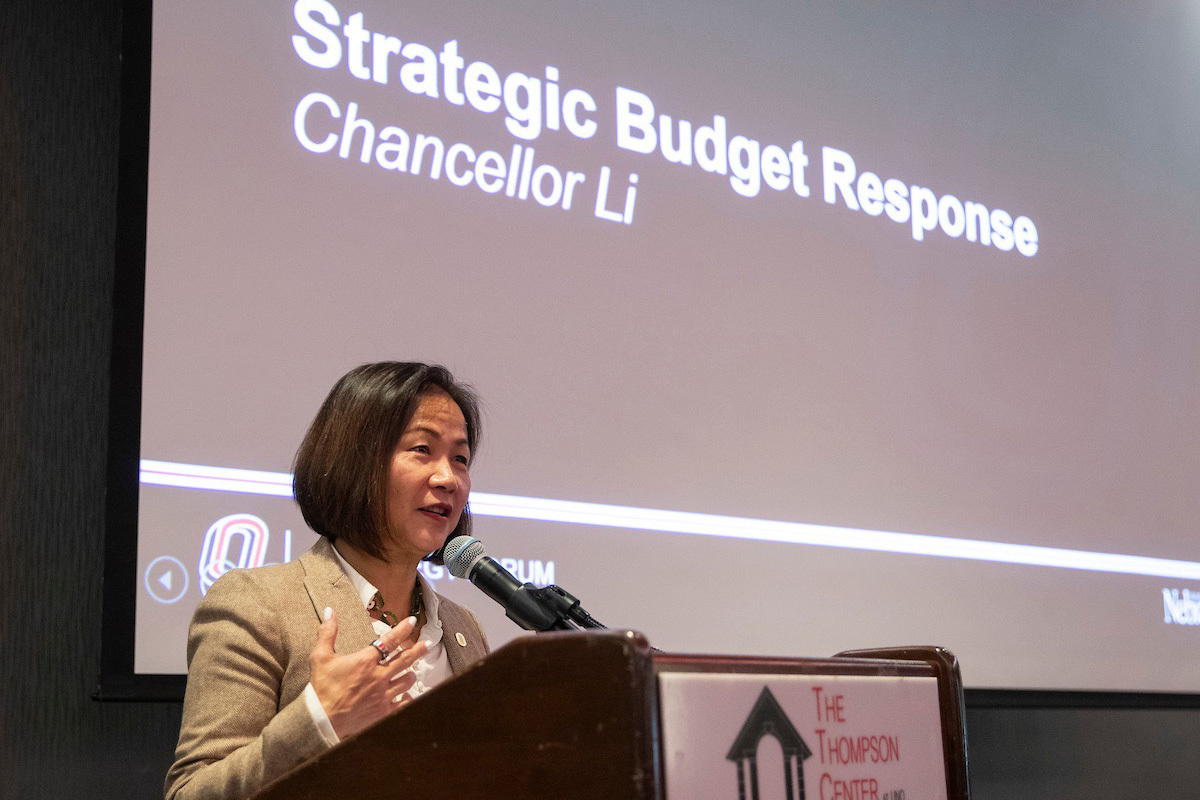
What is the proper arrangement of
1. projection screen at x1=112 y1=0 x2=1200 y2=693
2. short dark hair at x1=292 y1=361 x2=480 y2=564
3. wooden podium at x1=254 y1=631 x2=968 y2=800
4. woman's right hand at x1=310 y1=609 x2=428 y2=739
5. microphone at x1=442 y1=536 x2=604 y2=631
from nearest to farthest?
1. wooden podium at x1=254 y1=631 x2=968 y2=800
2. woman's right hand at x1=310 y1=609 x2=428 y2=739
3. microphone at x1=442 y1=536 x2=604 y2=631
4. short dark hair at x1=292 y1=361 x2=480 y2=564
5. projection screen at x1=112 y1=0 x2=1200 y2=693

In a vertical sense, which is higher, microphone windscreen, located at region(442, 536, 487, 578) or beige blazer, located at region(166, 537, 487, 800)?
microphone windscreen, located at region(442, 536, 487, 578)

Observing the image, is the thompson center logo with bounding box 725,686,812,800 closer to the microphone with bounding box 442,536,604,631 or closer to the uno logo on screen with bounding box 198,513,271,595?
the microphone with bounding box 442,536,604,631

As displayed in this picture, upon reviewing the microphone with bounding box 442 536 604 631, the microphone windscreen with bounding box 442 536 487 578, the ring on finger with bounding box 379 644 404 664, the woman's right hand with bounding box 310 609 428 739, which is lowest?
the woman's right hand with bounding box 310 609 428 739

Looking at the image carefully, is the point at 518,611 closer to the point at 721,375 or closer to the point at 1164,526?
the point at 721,375

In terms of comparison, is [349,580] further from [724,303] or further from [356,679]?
[724,303]

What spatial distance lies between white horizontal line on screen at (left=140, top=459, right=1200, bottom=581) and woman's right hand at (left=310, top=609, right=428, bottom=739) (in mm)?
1231

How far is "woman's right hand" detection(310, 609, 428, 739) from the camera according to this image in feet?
3.89

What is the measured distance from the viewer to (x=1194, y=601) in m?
3.88

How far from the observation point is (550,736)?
916 millimetres

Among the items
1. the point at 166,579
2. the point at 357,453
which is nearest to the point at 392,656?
the point at 357,453

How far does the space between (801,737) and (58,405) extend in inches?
75.6

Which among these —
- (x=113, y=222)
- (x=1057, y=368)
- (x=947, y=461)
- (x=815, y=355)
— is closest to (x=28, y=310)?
(x=113, y=222)

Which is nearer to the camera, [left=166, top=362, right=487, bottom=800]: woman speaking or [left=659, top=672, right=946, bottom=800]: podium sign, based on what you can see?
[left=659, top=672, right=946, bottom=800]: podium sign

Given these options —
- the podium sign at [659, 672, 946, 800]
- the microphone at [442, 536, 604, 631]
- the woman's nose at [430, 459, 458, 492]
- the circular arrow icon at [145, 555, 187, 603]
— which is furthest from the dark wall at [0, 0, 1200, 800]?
the podium sign at [659, 672, 946, 800]
